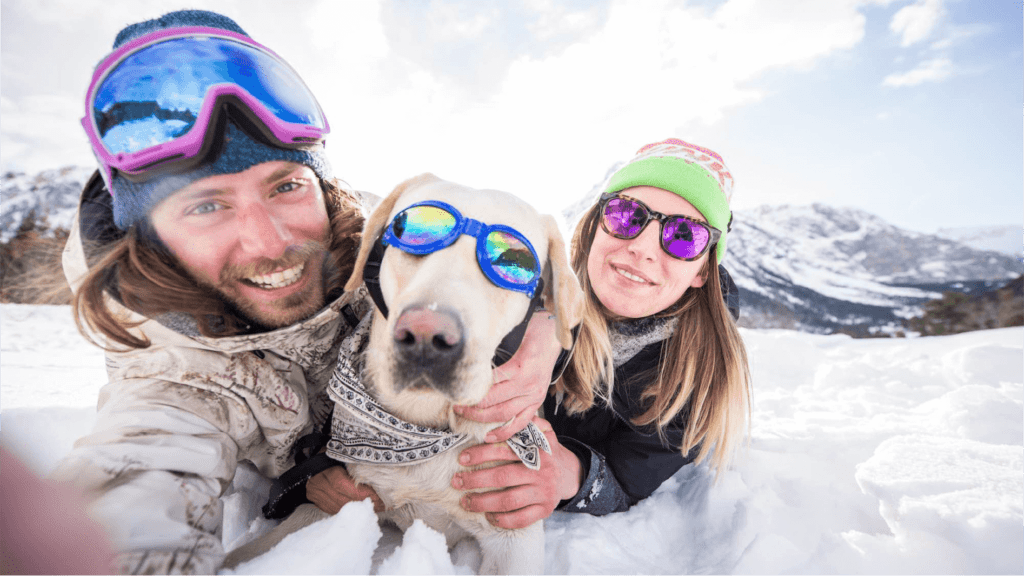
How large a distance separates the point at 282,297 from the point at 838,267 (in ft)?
196

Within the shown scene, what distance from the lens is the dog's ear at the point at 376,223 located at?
62.4 inches

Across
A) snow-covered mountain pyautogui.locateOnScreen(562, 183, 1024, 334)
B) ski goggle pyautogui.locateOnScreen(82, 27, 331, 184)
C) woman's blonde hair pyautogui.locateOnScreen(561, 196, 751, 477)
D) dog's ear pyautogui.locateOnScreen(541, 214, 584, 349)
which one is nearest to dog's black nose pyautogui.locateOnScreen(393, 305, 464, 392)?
dog's ear pyautogui.locateOnScreen(541, 214, 584, 349)

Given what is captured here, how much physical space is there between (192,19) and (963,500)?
4.02m

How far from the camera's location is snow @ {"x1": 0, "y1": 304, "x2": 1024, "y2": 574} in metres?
1.38

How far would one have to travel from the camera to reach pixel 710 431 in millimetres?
2334

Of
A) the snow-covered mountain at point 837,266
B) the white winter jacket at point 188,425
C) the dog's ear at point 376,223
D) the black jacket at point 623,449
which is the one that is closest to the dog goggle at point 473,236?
the dog's ear at point 376,223

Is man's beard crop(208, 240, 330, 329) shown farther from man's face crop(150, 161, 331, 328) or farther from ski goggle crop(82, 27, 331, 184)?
ski goggle crop(82, 27, 331, 184)

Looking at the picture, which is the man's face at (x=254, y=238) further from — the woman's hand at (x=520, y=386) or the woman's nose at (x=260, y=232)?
the woman's hand at (x=520, y=386)

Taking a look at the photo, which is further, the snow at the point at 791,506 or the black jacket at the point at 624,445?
the black jacket at the point at 624,445

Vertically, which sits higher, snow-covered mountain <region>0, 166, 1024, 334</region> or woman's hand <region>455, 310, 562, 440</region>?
snow-covered mountain <region>0, 166, 1024, 334</region>

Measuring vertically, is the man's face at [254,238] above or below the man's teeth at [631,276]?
below

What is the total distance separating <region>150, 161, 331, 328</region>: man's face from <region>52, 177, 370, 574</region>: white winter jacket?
132 millimetres

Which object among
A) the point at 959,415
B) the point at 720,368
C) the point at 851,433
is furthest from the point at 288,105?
the point at 959,415

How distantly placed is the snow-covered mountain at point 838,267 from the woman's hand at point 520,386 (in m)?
14.8
